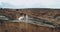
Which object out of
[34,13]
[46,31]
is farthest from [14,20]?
[46,31]

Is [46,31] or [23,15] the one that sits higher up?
[23,15]

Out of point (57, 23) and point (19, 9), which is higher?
point (19, 9)

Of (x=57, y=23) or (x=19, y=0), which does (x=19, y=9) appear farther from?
(x=57, y=23)

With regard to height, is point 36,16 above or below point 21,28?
above

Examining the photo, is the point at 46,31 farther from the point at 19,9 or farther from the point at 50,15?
the point at 19,9

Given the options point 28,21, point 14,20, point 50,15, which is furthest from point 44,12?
point 14,20

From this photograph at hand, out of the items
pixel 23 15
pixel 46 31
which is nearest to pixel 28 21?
pixel 23 15

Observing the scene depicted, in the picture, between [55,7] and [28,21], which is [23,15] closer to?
[28,21]

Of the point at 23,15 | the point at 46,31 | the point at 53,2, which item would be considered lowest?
the point at 46,31
